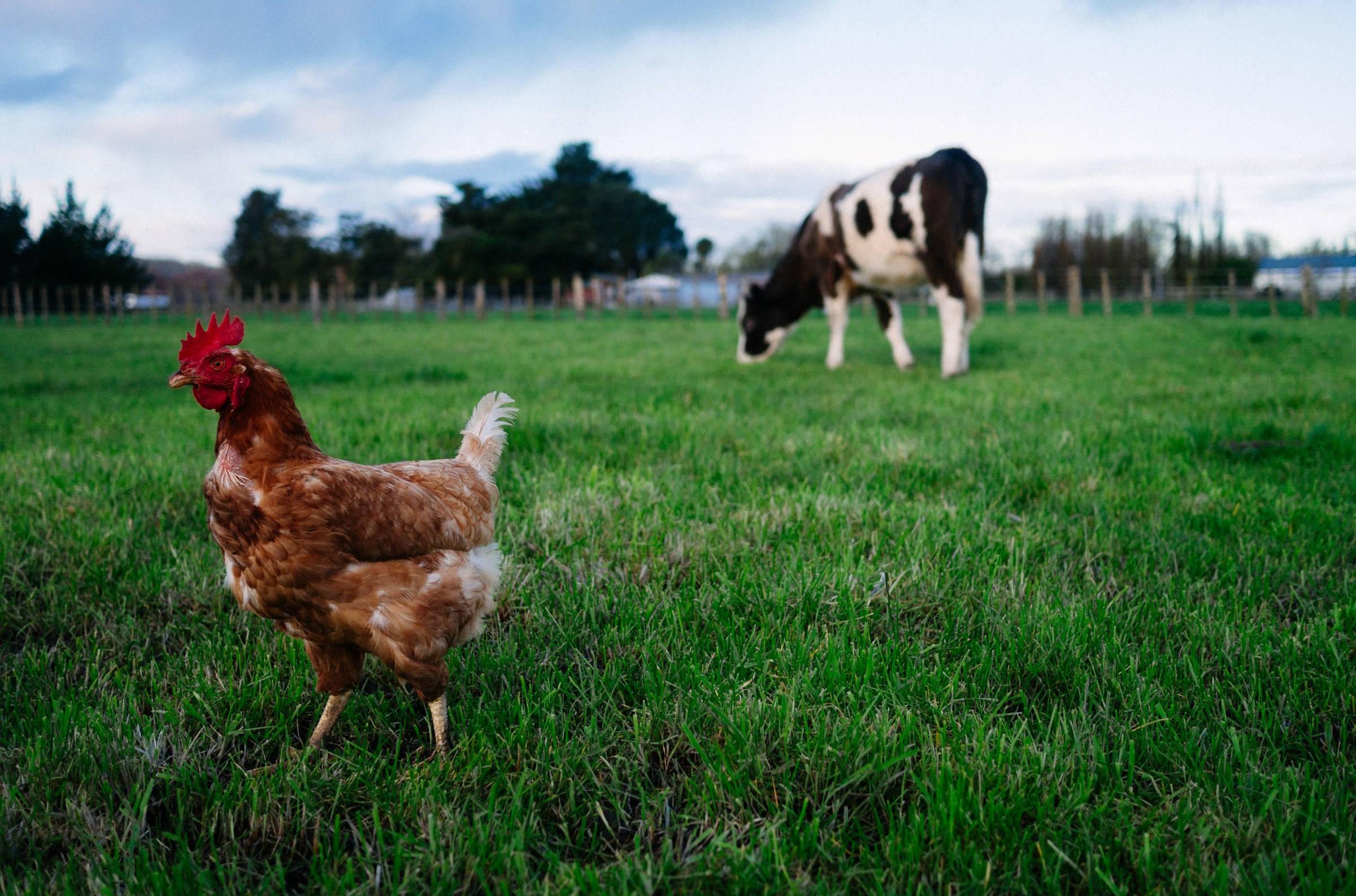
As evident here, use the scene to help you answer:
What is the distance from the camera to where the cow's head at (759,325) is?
9.93 meters

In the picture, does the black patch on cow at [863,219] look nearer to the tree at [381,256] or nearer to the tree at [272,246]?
the tree at [381,256]

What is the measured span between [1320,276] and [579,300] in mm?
23514

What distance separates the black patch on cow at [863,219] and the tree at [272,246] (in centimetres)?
5137

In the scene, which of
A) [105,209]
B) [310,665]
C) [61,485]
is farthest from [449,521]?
[105,209]

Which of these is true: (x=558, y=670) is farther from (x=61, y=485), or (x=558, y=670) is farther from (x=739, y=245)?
(x=739, y=245)

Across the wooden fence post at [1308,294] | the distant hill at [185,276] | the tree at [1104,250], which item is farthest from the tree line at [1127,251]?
the distant hill at [185,276]

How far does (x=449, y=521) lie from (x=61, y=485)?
295 cm

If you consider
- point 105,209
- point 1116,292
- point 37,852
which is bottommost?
point 37,852

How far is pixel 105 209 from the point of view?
4591 cm

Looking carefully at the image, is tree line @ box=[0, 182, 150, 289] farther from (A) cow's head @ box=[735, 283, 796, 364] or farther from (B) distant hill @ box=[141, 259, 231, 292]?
(A) cow's head @ box=[735, 283, 796, 364]

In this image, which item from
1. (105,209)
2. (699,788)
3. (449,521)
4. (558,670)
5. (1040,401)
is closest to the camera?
(699,788)

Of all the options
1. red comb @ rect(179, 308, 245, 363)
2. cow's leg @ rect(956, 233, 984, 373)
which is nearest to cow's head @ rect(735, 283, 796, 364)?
cow's leg @ rect(956, 233, 984, 373)

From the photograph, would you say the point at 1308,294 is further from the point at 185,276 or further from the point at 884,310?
the point at 185,276

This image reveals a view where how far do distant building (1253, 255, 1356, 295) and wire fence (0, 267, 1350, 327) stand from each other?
A: 0.28m
